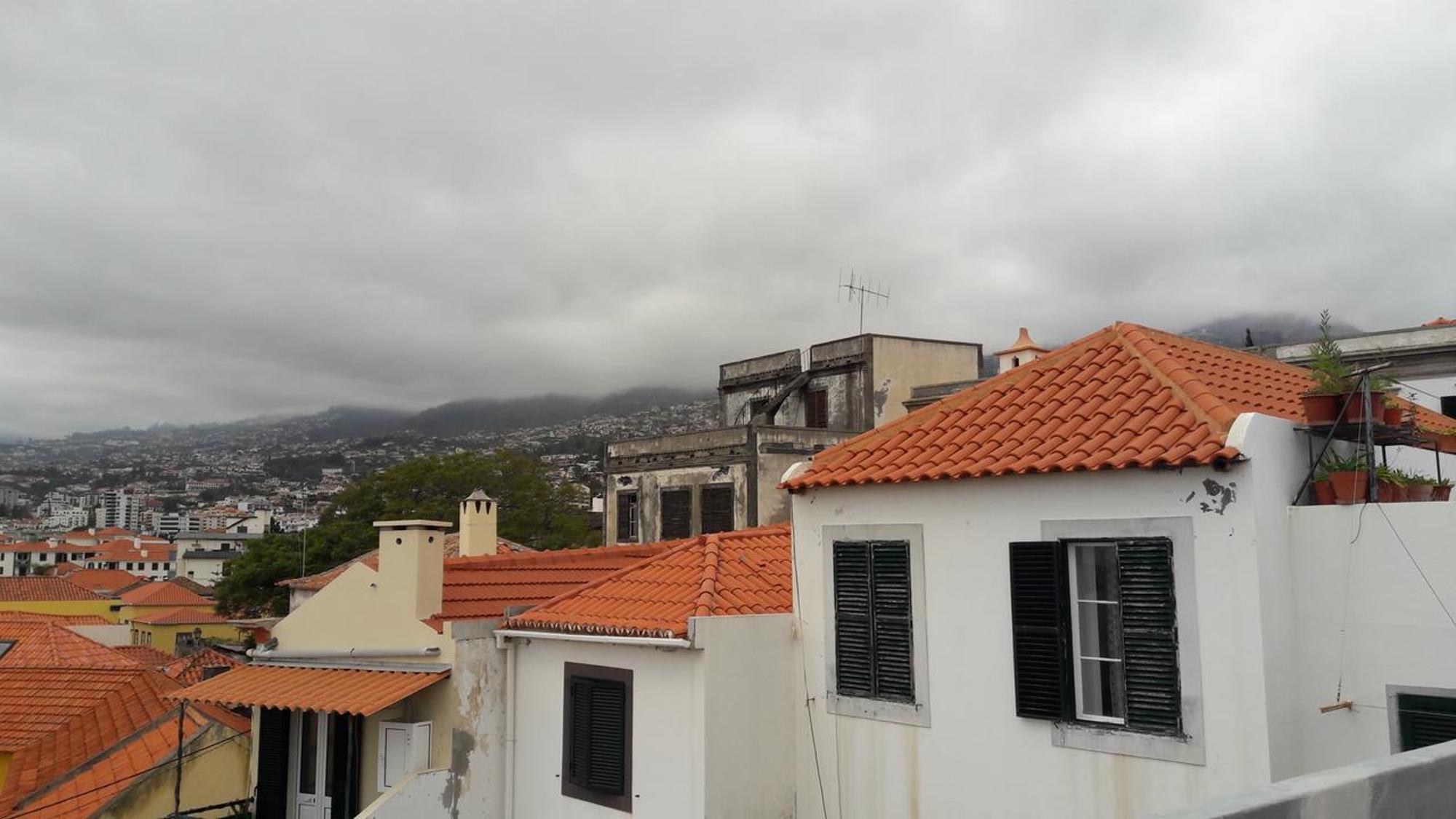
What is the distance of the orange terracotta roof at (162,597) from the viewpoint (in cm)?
7275

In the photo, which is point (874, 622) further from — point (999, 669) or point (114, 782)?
point (114, 782)

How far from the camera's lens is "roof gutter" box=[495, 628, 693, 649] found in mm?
10742

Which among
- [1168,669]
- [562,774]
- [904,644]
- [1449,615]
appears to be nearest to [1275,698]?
[1168,669]

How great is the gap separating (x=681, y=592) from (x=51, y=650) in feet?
70.6

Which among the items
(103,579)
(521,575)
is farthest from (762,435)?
(103,579)

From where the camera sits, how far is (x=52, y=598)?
64.6m

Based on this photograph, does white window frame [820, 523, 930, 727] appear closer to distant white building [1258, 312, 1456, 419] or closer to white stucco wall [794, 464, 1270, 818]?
white stucco wall [794, 464, 1270, 818]

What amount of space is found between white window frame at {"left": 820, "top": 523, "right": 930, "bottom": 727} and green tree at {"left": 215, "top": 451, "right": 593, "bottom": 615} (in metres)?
45.2

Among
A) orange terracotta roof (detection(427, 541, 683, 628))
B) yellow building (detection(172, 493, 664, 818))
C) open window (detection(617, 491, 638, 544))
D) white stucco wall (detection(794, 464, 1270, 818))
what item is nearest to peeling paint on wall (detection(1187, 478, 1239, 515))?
white stucco wall (detection(794, 464, 1270, 818))

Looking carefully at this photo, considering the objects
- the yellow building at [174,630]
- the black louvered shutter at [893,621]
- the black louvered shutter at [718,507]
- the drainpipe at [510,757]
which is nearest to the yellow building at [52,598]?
the yellow building at [174,630]

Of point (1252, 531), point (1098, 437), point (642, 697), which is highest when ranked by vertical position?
point (1098, 437)

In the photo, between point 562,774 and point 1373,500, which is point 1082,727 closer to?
point 1373,500

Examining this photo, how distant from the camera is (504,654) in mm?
13094

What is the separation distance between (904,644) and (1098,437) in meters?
2.74
